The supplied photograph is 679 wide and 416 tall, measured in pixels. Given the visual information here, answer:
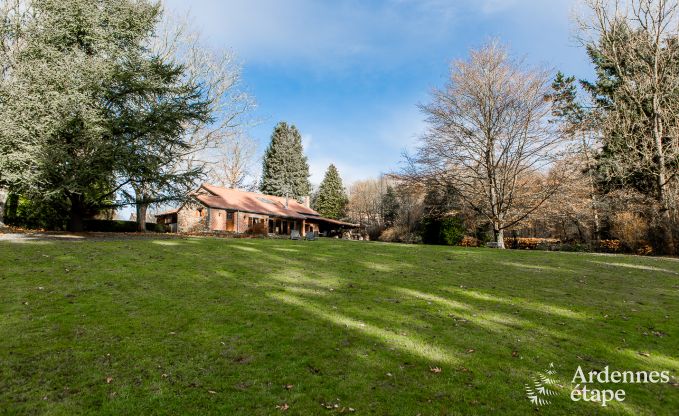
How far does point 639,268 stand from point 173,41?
3400cm

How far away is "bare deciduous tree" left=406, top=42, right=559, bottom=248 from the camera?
79.8 ft

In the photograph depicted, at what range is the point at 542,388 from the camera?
5.13 meters

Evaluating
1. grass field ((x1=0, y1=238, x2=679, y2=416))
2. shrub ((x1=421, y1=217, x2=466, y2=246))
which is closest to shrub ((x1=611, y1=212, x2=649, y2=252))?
shrub ((x1=421, y1=217, x2=466, y2=246))

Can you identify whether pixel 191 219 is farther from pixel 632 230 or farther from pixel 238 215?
pixel 632 230

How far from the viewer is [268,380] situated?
5.03m

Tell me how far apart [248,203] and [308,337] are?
37.5 metres

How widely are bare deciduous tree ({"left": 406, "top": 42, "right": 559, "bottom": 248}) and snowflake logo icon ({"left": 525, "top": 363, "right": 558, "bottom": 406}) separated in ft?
67.9

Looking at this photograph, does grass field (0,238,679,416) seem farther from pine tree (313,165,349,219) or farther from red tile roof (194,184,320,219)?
pine tree (313,165,349,219)

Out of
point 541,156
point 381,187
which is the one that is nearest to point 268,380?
point 541,156

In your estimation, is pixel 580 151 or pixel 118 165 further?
pixel 580 151

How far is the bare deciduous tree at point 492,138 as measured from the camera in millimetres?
24312

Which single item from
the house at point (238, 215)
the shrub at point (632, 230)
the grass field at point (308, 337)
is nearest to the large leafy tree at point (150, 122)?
the grass field at point (308, 337)

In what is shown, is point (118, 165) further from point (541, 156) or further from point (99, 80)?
point (541, 156)

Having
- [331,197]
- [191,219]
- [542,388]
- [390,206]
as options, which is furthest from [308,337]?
[331,197]
